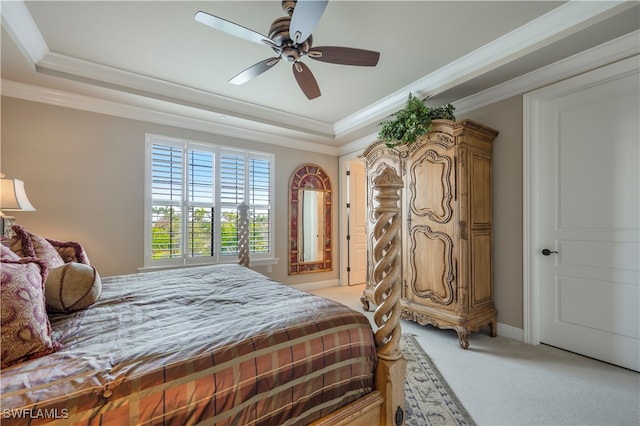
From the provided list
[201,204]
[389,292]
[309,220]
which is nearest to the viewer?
[389,292]

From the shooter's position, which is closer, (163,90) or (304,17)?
(304,17)

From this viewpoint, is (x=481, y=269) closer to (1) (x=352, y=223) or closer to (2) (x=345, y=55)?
(2) (x=345, y=55)

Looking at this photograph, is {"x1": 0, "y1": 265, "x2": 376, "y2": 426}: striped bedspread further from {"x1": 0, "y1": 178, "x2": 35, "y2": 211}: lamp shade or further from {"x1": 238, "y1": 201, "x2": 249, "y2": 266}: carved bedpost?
{"x1": 238, "y1": 201, "x2": 249, "y2": 266}: carved bedpost

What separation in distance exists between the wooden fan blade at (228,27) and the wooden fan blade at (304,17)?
26cm

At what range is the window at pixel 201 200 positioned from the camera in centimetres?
351

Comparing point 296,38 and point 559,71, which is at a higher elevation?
point 559,71

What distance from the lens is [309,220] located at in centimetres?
480

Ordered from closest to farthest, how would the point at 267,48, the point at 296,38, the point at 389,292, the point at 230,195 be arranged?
the point at 389,292
the point at 296,38
the point at 267,48
the point at 230,195

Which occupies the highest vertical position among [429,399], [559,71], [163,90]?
[163,90]

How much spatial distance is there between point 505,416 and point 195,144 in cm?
409

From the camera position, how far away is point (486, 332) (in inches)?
114

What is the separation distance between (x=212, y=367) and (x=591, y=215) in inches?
120

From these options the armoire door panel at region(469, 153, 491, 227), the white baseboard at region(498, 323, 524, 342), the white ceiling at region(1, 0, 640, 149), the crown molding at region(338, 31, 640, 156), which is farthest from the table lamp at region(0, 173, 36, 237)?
the white baseboard at region(498, 323, 524, 342)

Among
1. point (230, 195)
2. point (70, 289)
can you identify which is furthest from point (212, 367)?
point (230, 195)
